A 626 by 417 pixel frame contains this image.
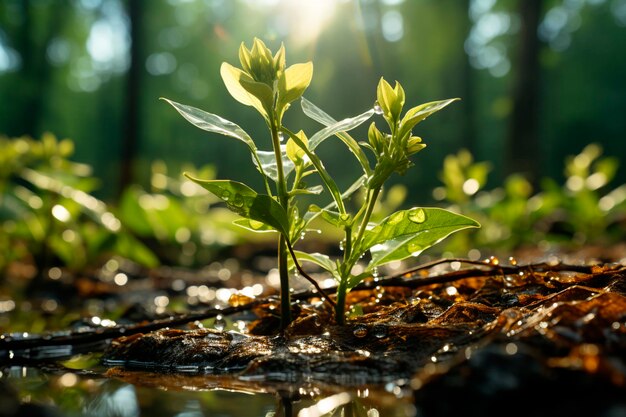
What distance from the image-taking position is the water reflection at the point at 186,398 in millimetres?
1184

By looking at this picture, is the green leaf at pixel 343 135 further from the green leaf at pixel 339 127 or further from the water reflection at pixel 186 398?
the water reflection at pixel 186 398

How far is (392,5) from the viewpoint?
98.7 ft

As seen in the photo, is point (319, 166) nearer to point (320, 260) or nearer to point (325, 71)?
point (320, 260)

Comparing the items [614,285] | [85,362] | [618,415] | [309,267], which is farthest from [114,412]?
[309,267]

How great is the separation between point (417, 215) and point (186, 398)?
793mm

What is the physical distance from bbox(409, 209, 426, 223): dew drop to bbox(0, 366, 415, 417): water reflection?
537mm

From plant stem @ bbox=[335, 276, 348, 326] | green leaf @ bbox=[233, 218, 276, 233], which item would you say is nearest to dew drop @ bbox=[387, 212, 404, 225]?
plant stem @ bbox=[335, 276, 348, 326]

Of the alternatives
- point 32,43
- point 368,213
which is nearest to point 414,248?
point 368,213

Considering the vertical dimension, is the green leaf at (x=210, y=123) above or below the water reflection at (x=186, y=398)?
above

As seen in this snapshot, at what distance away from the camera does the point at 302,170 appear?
177 centimetres

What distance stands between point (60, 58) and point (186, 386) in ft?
120

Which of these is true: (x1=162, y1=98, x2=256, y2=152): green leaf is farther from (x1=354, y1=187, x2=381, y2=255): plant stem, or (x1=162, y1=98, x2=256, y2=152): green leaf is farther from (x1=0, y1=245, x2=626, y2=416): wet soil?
(x1=0, y1=245, x2=626, y2=416): wet soil

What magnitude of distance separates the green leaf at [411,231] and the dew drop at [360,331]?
0.57 feet

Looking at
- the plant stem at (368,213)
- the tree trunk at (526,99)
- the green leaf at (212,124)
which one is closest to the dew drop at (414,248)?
the plant stem at (368,213)
